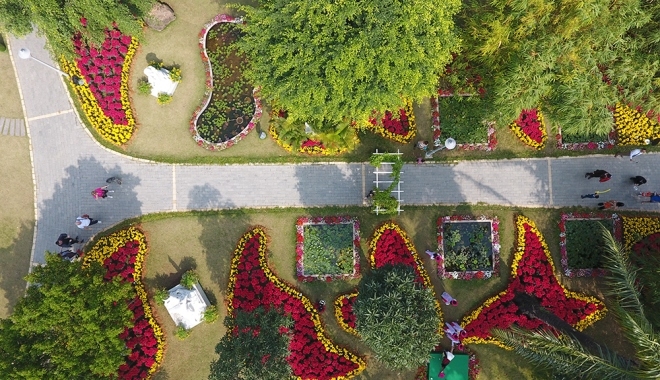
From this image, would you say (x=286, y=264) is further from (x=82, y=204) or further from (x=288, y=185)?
(x=82, y=204)

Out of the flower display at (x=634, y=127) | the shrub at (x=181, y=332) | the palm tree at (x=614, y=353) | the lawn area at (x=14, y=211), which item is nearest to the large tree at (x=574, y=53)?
the flower display at (x=634, y=127)

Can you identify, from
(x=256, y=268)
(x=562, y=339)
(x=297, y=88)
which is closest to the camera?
(x=562, y=339)

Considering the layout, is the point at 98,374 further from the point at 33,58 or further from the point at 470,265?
the point at 470,265

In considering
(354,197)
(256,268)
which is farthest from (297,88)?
(256,268)

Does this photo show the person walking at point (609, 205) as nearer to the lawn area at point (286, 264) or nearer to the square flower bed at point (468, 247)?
the lawn area at point (286, 264)

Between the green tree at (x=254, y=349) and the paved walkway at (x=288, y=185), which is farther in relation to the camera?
the paved walkway at (x=288, y=185)

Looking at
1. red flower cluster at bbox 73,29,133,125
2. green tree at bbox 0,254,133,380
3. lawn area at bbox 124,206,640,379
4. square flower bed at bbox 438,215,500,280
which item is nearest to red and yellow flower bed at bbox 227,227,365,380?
lawn area at bbox 124,206,640,379

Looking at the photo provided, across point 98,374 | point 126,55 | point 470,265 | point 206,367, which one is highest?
point 126,55
